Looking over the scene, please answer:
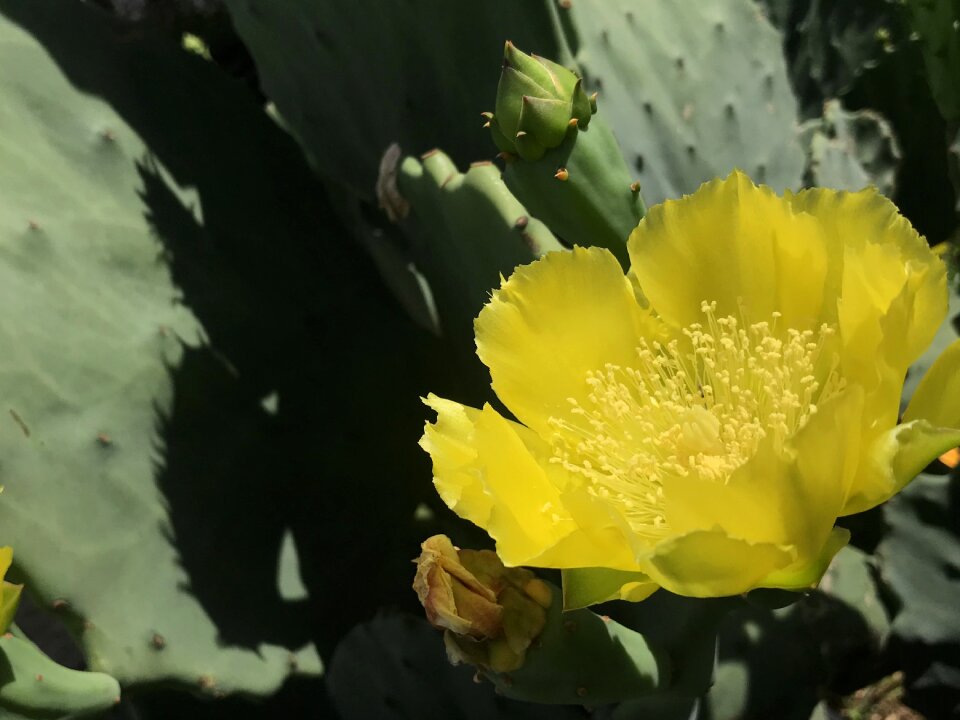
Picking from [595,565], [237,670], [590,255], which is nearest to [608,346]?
[590,255]

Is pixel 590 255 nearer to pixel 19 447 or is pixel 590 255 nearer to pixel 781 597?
pixel 781 597

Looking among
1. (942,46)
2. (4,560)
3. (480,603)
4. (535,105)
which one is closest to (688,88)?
(942,46)

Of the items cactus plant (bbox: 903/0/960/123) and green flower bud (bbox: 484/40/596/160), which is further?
cactus plant (bbox: 903/0/960/123)

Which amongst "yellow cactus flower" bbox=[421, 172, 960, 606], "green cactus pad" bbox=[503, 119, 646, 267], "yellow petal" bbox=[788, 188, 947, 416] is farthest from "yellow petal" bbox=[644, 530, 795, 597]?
"green cactus pad" bbox=[503, 119, 646, 267]

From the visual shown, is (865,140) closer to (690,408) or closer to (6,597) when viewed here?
(690,408)

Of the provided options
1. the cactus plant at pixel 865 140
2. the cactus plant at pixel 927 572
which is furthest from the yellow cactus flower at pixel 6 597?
the cactus plant at pixel 865 140

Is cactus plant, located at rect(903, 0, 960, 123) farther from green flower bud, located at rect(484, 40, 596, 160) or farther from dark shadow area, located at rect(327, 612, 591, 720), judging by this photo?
dark shadow area, located at rect(327, 612, 591, 720)

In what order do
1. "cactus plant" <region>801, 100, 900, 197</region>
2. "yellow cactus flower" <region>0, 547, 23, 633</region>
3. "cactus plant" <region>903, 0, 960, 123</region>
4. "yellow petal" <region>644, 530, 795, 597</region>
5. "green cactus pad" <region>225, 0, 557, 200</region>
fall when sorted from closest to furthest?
"yellow petal" <region>644, 530, 795, 597</region>, "yellow cactus flower" <region>0, 547, 23, 633</region>, "green cactus pad" <region>225, 0, 557, 200</region>, "cactus plant" <region>903, 0, 960, 123</region>, "cactus plant" <region>801, 100, 900, 197</region>
